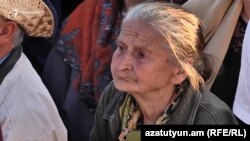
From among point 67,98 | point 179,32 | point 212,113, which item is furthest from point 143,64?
point 67,98

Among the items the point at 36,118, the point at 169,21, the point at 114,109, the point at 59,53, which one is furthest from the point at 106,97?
the point at 59,53

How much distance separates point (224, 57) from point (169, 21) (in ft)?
1.77

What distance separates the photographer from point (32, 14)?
7.67 ft

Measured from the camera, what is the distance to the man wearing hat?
2205mm

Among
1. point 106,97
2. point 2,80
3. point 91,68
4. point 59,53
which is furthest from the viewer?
point 59,53

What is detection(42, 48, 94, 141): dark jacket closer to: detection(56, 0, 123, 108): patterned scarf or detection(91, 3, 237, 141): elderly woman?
detection(56, 0, 123, 108): patterned scarf

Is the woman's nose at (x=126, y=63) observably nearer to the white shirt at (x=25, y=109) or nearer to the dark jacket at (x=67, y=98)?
the white shirt at (x=25, y=109)

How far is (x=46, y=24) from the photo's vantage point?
7.93ft

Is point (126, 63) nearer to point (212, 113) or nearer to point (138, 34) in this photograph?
point (138, 34)

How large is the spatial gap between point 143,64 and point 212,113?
1.00ft

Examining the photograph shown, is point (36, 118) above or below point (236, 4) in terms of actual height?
below

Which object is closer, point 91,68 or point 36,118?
point 36,118

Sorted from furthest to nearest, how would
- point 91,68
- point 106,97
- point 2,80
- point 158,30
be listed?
point 91,68
point 106,97
point 2,80
point 158,30

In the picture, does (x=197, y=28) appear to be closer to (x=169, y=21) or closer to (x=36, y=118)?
(x=169, y=21)
